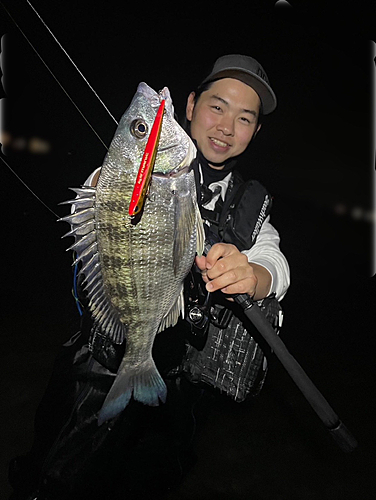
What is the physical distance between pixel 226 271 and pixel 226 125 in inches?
41.1

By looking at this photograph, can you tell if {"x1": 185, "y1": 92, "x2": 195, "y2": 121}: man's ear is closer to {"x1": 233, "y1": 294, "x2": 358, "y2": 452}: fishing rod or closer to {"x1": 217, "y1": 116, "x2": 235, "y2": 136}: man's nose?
{"x1": 217, "y1": 116, "x2": 235, "y2": 136}: man's nose

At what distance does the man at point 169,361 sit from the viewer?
6.40ft

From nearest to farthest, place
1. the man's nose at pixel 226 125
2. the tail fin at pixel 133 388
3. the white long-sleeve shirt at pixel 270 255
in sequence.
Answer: the tail fin at pixel 133 388 → the white long-sleeve shirt at pixel 270 255 → the man's nose at pixel 226 125

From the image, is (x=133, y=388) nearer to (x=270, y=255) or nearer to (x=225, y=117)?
(x=270, y=255)

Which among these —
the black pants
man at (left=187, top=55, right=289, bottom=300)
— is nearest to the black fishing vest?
man at (left=187, top=55, right=289, bottom=300)

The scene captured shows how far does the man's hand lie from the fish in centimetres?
12

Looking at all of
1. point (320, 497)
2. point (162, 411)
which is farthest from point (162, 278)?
point (320, 497)

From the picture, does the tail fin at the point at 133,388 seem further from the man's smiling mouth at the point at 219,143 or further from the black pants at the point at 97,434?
the man's smiling mouth at the point at 219,143

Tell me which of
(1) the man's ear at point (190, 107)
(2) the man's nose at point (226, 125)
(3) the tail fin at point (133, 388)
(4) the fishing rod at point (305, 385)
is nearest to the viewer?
(3) the tail fin at point (133, 388)

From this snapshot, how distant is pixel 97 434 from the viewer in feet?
6.66

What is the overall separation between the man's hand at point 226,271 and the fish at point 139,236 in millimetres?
120

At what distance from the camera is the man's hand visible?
4.58 ft

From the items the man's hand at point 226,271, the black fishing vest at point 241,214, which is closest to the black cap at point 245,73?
the black fishing vest at point 241,214

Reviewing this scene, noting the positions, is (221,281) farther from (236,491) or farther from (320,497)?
(320,497)
